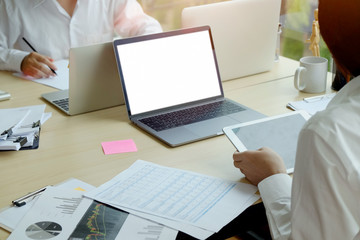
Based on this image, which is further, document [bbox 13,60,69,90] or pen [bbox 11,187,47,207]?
document [bbox 13,60,69,90]

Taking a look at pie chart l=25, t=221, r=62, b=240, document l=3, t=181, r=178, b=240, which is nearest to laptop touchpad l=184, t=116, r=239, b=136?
document l=3, t=181, r=178, b=240

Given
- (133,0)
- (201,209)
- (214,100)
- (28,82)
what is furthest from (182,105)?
(133,0)

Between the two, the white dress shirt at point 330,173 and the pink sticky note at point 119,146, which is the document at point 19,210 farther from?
the white dress shirt at point 330,173

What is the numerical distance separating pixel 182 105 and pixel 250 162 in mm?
495

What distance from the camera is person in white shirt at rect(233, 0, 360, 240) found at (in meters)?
0.83

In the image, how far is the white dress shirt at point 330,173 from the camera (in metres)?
0.83

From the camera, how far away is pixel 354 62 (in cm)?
86

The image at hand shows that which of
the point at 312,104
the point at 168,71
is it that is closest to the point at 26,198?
the point at 168,71

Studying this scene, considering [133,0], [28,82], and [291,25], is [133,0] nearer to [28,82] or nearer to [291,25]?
[28,82]

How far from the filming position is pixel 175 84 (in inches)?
64.5

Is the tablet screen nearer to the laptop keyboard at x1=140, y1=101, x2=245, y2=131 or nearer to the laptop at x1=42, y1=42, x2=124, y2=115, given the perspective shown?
the laptop keyboard at x1=140, y1=101, x2=245, y2=131

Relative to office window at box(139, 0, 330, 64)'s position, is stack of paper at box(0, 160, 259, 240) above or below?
above

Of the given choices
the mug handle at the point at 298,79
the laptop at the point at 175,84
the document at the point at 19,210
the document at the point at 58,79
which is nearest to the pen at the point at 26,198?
the document at the point at 19,210

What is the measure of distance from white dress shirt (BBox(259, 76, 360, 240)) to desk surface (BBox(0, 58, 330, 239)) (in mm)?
356
